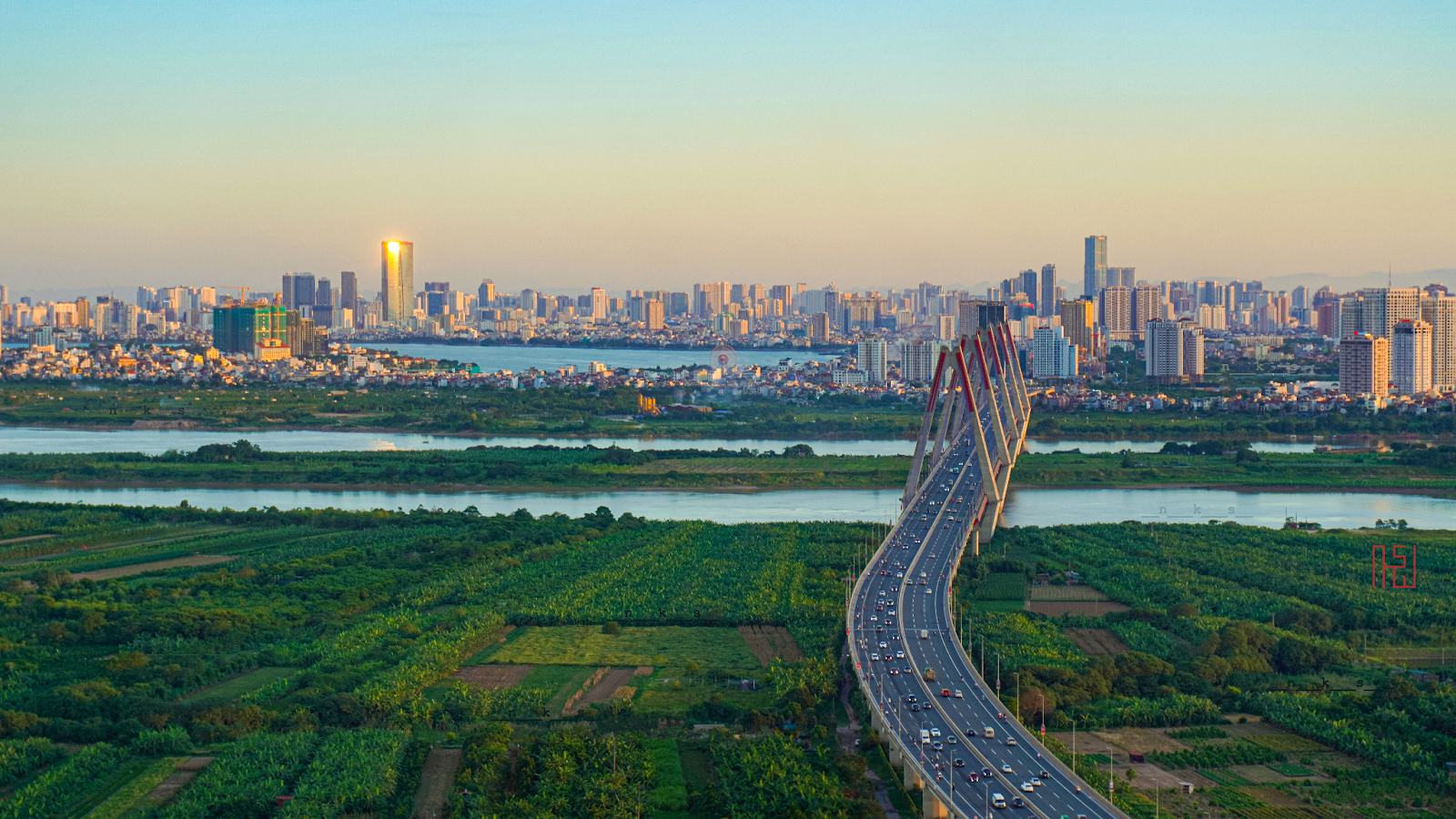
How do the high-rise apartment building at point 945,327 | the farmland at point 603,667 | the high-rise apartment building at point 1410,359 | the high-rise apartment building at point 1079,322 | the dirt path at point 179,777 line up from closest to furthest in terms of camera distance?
the dirt path at point 179,777 < the farmland at point 603,667 < the high-rise apartment building at point 1410,359 < the high-rise apartment building at point 1079,322 < the high-rise apartment building at point 945,327

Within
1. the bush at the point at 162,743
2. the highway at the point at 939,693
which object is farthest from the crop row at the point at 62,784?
the highway at the point at 939,693

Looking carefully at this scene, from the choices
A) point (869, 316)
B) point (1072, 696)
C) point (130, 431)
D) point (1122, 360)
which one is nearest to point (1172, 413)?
point (1122, 360)

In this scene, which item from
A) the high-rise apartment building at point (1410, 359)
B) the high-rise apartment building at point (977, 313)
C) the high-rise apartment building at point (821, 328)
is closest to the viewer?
the high-rise apartment building at point (1410, 359)

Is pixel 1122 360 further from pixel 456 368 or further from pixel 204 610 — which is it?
pixel 204 610

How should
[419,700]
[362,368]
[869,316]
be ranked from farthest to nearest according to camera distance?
1. [869,316]
2. [362,368]
3. [419,700]

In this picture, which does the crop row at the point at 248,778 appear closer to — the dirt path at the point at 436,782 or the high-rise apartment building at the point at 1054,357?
the dirt path at the point at 436,782

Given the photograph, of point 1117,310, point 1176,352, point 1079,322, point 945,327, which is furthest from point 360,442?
point 1117,310

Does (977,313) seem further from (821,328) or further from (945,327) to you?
(821,328)
